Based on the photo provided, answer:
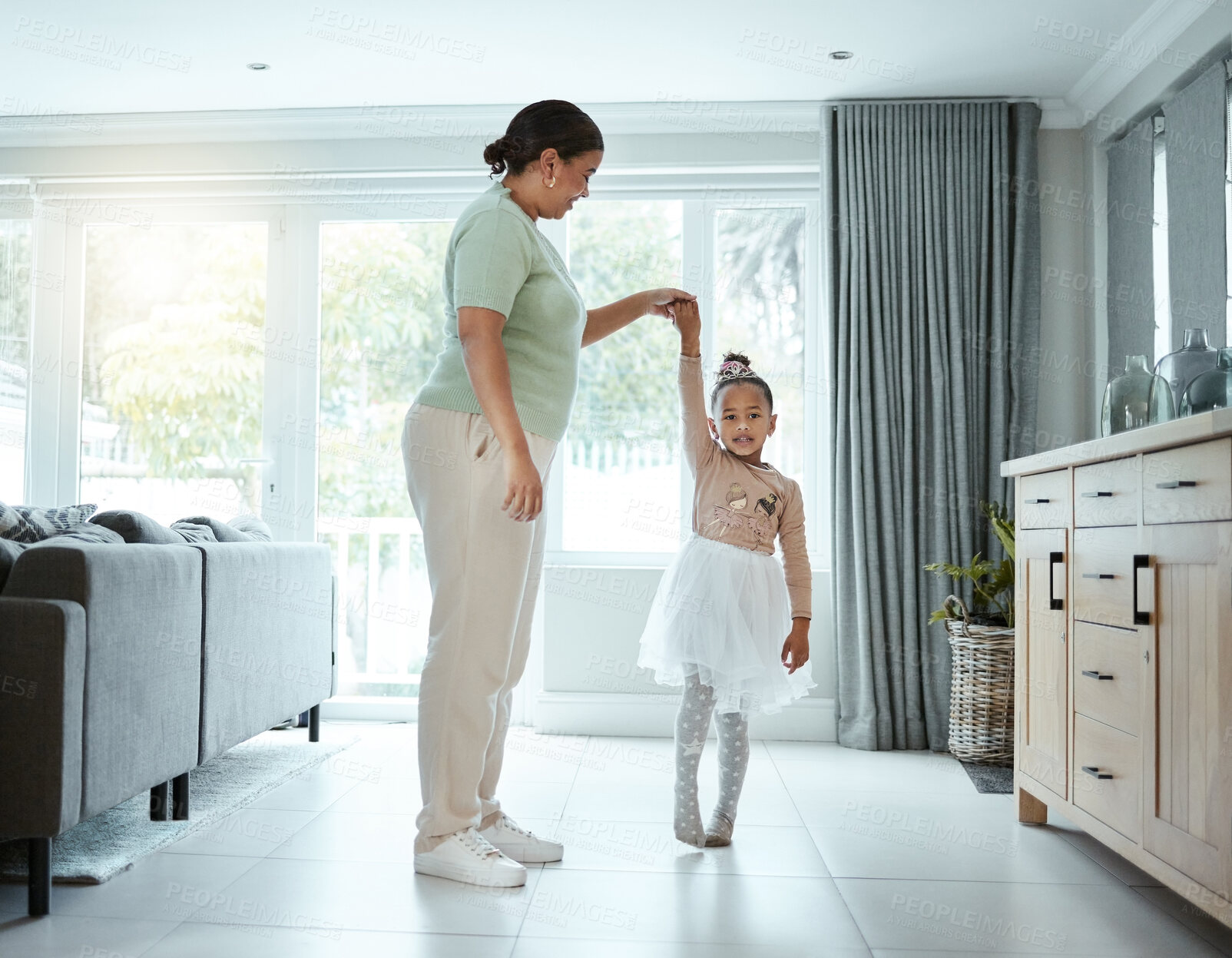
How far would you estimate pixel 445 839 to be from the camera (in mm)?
1961

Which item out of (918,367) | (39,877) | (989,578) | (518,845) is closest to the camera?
(39,877)

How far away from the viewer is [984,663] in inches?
127

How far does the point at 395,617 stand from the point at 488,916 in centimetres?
244

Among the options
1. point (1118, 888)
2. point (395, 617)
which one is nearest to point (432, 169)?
point (395, 617)

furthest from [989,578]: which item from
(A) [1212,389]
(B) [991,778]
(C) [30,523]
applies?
(C) [30,523]

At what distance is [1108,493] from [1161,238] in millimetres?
1503

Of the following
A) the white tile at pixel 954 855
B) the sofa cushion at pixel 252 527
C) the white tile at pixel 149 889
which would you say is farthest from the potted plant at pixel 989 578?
the white tile at pixel 149 889

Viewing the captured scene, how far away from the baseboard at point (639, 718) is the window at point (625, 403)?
21.1 inches

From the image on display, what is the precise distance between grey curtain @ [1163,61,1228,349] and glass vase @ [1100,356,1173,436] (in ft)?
1.43

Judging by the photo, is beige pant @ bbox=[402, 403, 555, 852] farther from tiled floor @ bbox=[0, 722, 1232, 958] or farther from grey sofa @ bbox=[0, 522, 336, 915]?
grey sofa @ bbox=[0, 522, 336, 915]

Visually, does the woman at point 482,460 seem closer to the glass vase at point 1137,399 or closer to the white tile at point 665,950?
the white tile at point 665,950

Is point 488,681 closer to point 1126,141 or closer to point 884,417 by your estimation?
point 884,417

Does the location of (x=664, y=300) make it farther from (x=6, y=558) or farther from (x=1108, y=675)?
(x=6, y=558)

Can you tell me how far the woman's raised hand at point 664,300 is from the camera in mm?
2279
